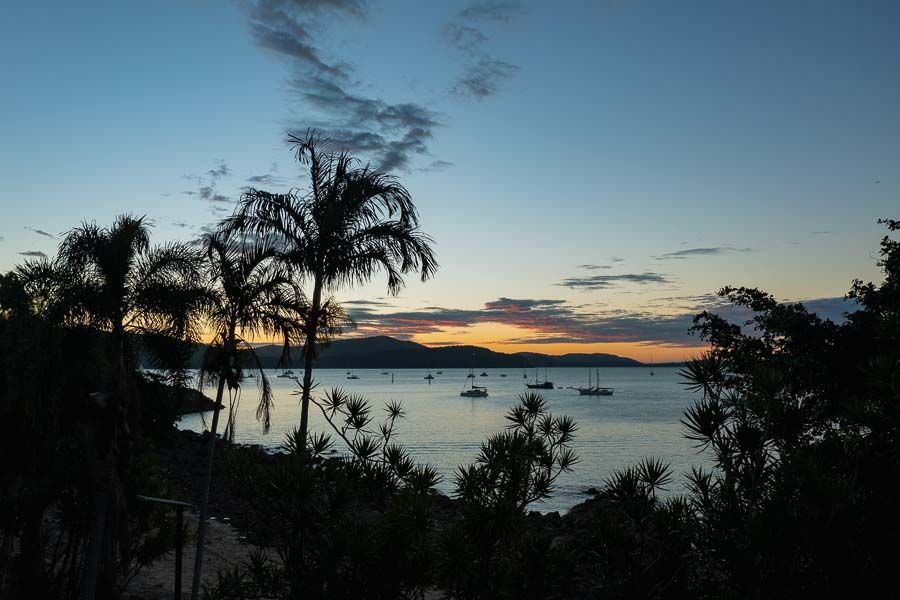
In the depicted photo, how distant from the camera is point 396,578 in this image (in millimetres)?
8273

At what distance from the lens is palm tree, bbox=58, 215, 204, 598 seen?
11.9m

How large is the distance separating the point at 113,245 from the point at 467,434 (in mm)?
71862

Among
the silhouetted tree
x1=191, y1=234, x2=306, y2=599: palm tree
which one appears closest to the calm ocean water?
x1=191, y1=234, x2=306, y2=599: palm tree

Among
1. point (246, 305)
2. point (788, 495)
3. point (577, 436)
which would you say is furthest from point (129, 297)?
point (577, 436)

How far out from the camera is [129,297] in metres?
12.4

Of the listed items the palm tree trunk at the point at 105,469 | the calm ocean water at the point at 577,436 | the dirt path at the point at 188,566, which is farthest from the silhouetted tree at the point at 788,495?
the calm ocean water at the point at 577,436

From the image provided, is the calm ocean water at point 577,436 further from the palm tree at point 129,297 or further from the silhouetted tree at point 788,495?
the silhouetted tree at point 788,495

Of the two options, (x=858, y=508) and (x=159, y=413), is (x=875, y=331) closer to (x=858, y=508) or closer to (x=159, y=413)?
(x=858, y=508)

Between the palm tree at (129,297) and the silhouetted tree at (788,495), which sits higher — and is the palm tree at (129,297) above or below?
above

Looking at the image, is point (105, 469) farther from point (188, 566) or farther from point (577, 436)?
point (577, 436)

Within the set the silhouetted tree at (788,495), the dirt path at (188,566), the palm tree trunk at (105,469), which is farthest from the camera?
the dirt path at (188,566)

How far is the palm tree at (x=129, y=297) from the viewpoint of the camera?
39.2 ft

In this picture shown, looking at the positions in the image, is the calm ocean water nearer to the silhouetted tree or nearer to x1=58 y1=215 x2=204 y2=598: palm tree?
x1=58 y1=215 x2=204 y2=598: palm tree

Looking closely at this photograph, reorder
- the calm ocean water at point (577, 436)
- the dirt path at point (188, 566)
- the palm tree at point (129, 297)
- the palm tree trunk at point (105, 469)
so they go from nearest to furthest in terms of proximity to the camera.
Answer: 1. the palm tree trunk at point (105, 469)
2. the palm tree at point (129, 297)
3. the dirt path at point (188, 566)
4. the calm ocean water at point (577, 436)
